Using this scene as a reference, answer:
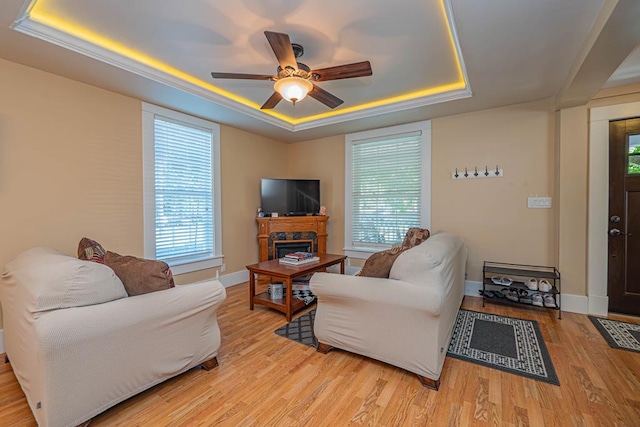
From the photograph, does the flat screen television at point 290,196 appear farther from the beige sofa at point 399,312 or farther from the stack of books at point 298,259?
the beige sofa at point 399,312

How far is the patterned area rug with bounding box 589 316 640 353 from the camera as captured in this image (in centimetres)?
235

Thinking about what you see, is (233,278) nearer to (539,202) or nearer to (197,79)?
(197,79)

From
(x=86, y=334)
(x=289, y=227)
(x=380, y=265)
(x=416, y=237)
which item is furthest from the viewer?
(x=289, y=227)

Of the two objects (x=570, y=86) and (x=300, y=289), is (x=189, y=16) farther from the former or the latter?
(x=570, y=86)

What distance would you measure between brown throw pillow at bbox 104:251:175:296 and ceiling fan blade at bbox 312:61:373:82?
1.83 metres

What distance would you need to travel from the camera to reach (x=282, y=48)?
1912 millimetres

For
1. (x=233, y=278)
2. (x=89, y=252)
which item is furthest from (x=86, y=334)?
(x=233, y=278)

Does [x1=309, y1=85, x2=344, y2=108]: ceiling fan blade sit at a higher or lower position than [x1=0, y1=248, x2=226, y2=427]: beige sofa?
higher

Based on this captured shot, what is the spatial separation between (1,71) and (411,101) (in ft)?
13.0

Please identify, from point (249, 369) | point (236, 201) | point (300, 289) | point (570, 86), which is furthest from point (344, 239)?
point (570, 86)

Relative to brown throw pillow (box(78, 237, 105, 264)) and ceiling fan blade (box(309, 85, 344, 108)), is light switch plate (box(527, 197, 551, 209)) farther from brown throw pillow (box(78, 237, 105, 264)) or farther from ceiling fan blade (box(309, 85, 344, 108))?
brown throw pillow (box(78, 237, 105, 264))

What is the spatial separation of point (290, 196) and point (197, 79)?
7.28 ft

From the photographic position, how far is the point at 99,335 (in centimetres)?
146

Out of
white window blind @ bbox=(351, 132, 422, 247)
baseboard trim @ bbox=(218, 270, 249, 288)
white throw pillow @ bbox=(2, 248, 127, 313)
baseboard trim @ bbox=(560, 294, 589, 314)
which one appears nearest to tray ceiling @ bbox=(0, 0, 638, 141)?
white window blind @ bbox=(351, 132, 422, 247)
